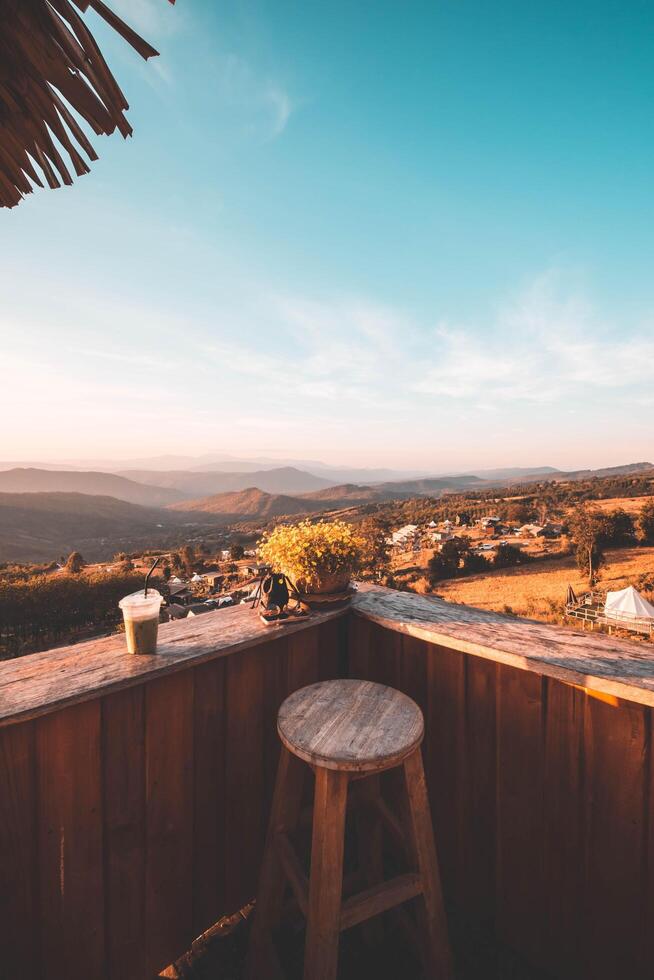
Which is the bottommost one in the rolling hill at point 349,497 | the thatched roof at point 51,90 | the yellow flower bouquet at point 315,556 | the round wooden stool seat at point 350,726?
the rolling hill at point 349,497

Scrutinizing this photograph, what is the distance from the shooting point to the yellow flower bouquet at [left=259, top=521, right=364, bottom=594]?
5.61 ft

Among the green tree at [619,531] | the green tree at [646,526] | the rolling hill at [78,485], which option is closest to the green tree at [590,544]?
the green tree at [619,531]

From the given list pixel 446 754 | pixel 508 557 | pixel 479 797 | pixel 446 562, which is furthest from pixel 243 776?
pixel 508 557

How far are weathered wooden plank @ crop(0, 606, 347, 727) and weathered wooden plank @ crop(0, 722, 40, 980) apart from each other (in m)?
0.16

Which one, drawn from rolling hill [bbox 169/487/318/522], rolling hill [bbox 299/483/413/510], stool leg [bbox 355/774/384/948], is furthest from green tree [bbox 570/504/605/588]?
rolling hill [bbox 169/487/318/522]

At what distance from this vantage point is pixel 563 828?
145 cm

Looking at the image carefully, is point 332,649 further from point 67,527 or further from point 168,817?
point 67,527

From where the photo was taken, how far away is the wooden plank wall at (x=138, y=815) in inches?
45.9

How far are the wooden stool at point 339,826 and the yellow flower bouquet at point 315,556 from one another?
16.7 inches

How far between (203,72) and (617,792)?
16.4 feet

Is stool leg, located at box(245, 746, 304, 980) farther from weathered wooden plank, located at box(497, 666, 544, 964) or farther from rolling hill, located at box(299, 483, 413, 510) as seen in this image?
rolling hill, located at box(299, 483, 413, 510)

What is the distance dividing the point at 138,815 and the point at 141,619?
2.39 feet

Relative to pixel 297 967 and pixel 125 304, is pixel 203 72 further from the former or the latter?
pixel 297 967

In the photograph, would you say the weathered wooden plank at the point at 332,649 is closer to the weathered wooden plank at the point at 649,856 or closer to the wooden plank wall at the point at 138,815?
the wooden plank wall at the point at 138,815
